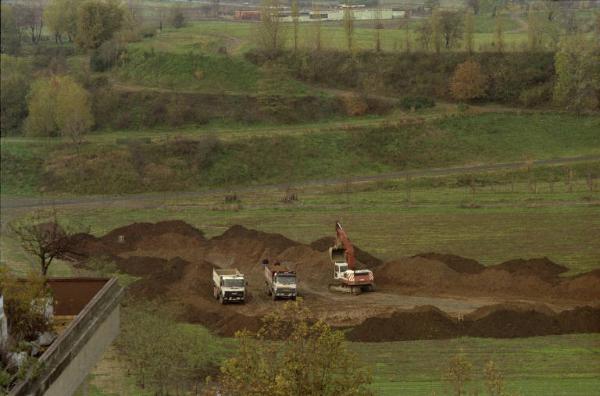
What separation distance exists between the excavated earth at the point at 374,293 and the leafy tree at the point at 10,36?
33412mm

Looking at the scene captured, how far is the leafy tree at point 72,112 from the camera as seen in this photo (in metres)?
57.8

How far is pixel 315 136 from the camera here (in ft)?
190

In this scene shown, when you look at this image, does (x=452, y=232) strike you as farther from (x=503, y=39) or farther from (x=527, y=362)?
(x=503, y=39)

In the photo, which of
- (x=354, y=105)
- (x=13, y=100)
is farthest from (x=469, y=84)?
(x=13, y=100)

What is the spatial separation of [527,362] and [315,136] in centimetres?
3124

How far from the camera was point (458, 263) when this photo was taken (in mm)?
38312

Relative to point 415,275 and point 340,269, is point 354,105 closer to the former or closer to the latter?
point 415,275

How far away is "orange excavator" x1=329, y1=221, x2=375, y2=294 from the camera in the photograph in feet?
114

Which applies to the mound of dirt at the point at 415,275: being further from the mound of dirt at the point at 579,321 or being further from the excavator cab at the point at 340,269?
the mound of dirt at the point at 579,321

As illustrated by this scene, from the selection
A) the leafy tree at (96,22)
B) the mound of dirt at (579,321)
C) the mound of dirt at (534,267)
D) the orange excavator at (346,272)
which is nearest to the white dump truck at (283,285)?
the orange excavator at (346,272)

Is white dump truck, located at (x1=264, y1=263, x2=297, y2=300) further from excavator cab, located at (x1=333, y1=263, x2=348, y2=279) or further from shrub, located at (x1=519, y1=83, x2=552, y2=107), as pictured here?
shrub, located at (x1=519, y1=83, x2=552, y2=107)

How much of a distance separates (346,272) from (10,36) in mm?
45781

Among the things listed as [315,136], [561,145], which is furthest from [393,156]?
[561,145]

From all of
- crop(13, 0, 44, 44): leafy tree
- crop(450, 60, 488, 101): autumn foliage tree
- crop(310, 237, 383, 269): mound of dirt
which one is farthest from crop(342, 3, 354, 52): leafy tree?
crop(310, 237, 383, 269): mound of dirt
